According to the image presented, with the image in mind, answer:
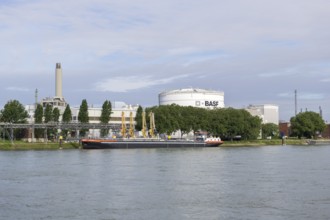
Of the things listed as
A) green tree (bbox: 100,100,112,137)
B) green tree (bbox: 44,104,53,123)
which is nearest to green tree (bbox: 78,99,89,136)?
green tree (bbox: 100,100,112,137)

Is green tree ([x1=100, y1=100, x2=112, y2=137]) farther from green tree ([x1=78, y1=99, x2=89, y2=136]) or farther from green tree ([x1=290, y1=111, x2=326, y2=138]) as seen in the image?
green tree ([x1=290, y1=111, x2=326, y2=138])

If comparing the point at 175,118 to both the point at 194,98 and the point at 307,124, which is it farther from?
the point at 307,124

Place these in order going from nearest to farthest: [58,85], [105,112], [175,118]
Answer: [105,112] → [175,118] → [58,85]

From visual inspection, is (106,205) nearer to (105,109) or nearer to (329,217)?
(329,217)

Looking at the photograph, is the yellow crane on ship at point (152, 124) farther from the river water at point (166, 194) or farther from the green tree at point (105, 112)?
the river water at point (166, 194)

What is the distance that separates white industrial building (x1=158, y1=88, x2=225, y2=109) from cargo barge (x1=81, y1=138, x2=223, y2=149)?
46.5 m

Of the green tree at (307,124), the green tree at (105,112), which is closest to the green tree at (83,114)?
the green tree at (105,112)

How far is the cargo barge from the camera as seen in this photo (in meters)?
124

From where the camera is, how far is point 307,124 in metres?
185

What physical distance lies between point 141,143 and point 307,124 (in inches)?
2967

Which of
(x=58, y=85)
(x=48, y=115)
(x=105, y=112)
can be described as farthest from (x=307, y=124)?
(x=48, y=115)

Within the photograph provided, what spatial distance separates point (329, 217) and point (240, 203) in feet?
19.7

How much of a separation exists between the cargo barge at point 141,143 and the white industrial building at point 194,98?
153ft

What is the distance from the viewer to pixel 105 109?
5728 inches
